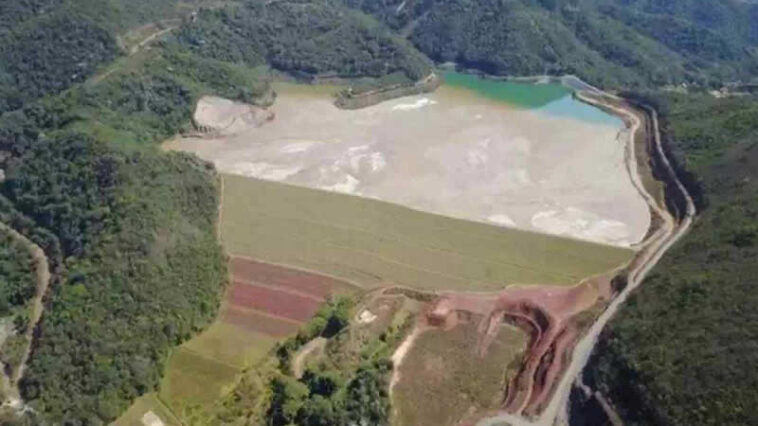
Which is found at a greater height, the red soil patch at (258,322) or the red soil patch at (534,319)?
the red soil patch at (534,319)

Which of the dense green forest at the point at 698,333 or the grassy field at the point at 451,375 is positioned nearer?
the dense green forest at the point at 698,333

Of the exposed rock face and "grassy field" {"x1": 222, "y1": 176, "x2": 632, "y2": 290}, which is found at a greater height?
"grassy field" {"x1": 222, "y1": 176, "x2": 632, "y2": 290}

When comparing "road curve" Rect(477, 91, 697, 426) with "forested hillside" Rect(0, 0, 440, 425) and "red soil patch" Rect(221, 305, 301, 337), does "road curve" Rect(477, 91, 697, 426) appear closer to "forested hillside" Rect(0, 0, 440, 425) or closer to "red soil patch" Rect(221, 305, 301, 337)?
"red soil patch" Rect(221, 305, 301, 337)

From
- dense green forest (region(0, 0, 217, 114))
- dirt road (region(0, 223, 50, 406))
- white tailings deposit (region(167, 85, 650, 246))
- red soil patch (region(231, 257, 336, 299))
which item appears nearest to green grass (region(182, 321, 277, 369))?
red soil patch (region(231, 257, 336, 299))

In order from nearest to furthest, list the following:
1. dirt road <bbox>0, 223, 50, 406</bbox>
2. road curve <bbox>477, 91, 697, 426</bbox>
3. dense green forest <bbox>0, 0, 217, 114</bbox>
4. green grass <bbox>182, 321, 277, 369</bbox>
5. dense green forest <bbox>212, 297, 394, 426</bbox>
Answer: road curve <bbox>477, 91, 697, 426</bbox>, dense green forest <bbox>212, 297, 394, 426</bbox>, dirt road <bbox>0, 223, 50, 406</bbox>, green grass <bbox>182, 321, 277, 369</bbox>, dense green forest <bbox>0, 0, 217, 114</bbox>

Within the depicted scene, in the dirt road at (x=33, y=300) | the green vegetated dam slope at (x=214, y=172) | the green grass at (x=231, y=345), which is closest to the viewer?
the green vegetated dam slope at (x=214, y=172)

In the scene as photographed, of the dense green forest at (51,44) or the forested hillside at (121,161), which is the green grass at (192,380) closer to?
the forested hillside at (121,161)

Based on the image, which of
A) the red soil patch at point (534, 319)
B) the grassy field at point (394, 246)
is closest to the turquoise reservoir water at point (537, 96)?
the grassy field at point (394, 246)
